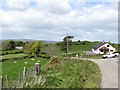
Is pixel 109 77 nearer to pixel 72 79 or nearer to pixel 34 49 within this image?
pixel 72 79

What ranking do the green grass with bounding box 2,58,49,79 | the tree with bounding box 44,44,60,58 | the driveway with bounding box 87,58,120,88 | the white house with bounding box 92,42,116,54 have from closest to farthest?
the driveway with bounding box 87,58,120,88, the green grass with bounding box 2,58,49,79, the tree with bounding box 44,44,60,58, the white house with bounding box 92,42,116,54

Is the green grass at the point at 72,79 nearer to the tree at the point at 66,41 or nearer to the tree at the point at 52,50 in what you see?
the tree at the point at 52,50

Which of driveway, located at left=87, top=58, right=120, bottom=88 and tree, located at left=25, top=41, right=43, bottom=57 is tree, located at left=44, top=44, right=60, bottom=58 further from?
driveway, located at left=87, top=58, right=120, bottom=88

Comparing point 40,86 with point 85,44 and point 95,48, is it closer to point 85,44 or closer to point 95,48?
point 95,48

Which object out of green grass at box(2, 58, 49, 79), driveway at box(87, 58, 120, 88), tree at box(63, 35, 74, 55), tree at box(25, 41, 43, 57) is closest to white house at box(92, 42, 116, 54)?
tree at box(63, 35, 74, 55)

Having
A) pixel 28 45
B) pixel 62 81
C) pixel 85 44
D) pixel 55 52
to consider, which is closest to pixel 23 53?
pixel 28 45

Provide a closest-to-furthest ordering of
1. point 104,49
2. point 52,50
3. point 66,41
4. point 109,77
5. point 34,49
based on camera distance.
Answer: point 109,77 < point 34,49 < point 52,50 < point 66,41 < point 104,49

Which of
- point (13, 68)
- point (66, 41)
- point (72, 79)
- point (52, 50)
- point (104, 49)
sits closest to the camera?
point (72, 79)

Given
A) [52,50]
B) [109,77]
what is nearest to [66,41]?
[52,50]

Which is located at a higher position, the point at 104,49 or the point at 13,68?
the point at 104,49

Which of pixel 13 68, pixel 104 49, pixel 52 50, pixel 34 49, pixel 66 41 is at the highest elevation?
pixel 66 41

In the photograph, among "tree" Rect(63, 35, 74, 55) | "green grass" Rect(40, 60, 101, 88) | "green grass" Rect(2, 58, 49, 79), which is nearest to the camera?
"green grass" Rect(40, 60, 101, 88)

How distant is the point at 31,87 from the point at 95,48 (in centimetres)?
7046

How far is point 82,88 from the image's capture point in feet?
39.4
